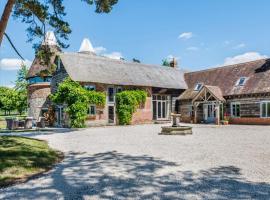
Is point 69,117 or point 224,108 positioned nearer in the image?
point 69,117

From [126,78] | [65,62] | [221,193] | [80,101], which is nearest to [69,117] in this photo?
[80,101]

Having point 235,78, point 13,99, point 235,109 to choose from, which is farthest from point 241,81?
point 13,99

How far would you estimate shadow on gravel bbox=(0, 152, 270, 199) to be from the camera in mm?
6258

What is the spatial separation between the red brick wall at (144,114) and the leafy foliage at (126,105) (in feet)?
2.96

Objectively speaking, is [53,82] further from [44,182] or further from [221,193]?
[221,193]

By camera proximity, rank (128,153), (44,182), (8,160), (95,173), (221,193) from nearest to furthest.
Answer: (221,193) → (44,182) → (95,173) → (8,160) → (128,153)

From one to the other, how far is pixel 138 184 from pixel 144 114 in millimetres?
28121

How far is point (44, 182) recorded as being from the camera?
7.51m

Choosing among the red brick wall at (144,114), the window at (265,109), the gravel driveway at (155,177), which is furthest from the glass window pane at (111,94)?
the gravel driveway at (155,177)

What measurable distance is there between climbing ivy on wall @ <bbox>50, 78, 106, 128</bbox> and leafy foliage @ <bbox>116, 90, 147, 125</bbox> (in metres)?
3.84

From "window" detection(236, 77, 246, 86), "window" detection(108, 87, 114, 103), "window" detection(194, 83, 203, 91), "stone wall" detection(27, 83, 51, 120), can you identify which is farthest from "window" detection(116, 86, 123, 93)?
"window" detection(236, 77, 246, 86)

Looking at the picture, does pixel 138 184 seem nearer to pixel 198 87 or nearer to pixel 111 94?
pixel 111 94

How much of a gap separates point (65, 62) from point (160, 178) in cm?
2598

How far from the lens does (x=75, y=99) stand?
2903 cm
